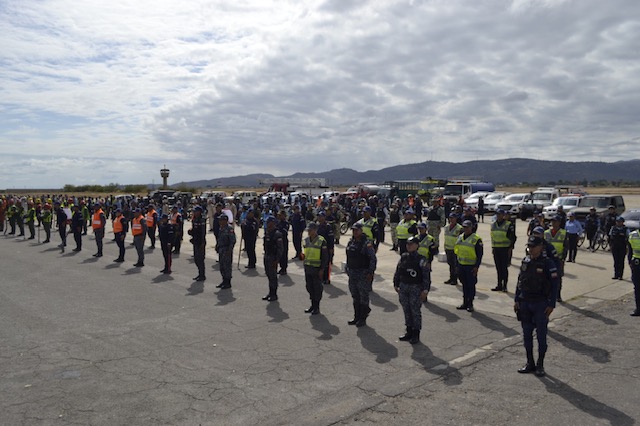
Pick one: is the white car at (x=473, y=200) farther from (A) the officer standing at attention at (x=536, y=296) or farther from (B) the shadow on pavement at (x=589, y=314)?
(A) the officer standing at attention at (x=536, y=296)

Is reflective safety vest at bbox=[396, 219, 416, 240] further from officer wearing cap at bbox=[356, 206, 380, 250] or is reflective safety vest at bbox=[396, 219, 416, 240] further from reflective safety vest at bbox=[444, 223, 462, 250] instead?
reflective safety vest at bbox=[444, 223, 462, 250]

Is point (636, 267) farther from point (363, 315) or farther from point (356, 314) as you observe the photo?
point (356, 314)

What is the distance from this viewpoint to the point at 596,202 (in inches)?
979

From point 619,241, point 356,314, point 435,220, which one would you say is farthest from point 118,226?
point 619,241

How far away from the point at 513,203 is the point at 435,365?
2999 centimetres

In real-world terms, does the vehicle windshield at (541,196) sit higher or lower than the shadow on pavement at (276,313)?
higher

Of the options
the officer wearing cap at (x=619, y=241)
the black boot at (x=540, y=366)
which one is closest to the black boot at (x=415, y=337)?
the black boot at (x=540, y=366)

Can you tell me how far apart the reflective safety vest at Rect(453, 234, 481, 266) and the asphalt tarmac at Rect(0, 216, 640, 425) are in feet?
3.29

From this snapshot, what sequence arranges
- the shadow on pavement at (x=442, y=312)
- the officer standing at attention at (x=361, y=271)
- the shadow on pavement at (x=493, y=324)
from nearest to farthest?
the shadow on pavement at (x=493, y=324) → the officer standing at attention at (x=361, y=271) → the shadow on pavement at (x=442, y=312)

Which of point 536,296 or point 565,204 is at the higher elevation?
point 536,296

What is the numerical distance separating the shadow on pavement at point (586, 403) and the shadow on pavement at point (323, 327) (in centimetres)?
327

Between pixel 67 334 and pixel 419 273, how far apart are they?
5847mm

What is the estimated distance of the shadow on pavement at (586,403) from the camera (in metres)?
5.26

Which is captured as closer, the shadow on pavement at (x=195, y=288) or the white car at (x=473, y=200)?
the shadow on pavement at (x=195, y=288)
